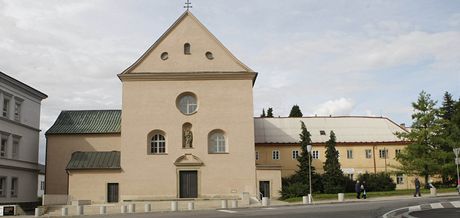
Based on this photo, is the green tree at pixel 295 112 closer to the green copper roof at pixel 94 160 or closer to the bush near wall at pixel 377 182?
the bush near wall at pixel 377 182

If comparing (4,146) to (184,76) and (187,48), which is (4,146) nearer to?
(184,76)

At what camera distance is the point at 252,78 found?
43.7 metres

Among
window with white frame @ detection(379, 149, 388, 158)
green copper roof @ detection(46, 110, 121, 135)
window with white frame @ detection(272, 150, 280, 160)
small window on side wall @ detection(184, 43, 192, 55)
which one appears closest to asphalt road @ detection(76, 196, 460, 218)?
small window on side wall @ detection(184, 43, 192, 55)

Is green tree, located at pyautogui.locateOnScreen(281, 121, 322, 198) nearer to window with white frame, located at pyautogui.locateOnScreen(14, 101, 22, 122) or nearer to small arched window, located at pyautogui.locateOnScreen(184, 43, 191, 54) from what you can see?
small arched window, located at pyautogui.locateOnScreen(184, 43, 191, 54)

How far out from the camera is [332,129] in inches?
2420

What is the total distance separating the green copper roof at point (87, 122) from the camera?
4856 centimetres

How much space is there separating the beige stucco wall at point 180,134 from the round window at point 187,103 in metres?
0.44

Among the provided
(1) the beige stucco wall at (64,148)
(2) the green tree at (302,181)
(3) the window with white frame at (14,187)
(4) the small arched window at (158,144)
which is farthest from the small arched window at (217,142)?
(3) the window with white frame at (14,187)

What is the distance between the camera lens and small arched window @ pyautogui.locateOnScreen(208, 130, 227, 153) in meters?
42.9

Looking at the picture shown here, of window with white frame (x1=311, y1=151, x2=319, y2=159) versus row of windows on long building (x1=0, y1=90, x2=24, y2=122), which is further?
window with white frame (x1=311, y1=151, x2=319, y2=159)

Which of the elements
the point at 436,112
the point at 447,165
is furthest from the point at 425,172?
the point at 436,112

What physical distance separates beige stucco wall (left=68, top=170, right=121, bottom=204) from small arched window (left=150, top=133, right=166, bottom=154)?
3.38 m

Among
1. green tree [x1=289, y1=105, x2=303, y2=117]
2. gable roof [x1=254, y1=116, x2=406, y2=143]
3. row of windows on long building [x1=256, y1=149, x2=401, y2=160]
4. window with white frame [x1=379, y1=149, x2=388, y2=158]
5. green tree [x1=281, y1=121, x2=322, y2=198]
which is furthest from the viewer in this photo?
green tree [x1=289, y1=105, x2=303, y2=117]

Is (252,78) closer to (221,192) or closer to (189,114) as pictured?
(189,114)
